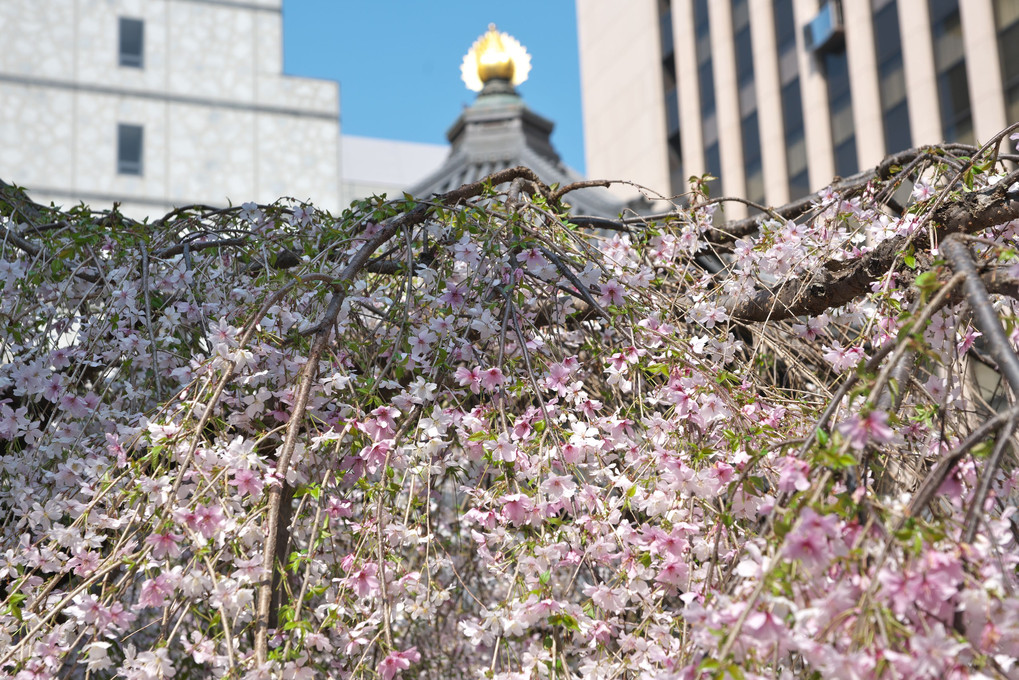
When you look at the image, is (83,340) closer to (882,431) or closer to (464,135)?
(882,431)

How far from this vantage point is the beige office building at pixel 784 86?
53.2 ft

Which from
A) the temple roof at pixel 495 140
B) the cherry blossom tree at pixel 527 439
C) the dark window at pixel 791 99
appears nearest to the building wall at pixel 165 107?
the temple roof at pixel 495 140

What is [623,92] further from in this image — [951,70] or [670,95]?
[951,70]

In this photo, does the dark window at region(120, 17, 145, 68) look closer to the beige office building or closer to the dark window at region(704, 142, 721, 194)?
the beige office building

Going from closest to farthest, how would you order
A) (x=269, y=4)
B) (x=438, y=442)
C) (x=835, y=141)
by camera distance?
1. (x=438, y=442)
2. (x=835, y=141)
3. (x=269, y=4)

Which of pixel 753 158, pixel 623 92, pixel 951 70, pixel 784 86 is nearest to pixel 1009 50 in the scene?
pixel 951 70

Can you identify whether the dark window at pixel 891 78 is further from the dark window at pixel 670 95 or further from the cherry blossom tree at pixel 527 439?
the cherry blossom tree at pixel 527 439

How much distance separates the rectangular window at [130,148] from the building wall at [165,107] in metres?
0.14

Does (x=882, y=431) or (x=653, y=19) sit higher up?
(x=653, y=19)

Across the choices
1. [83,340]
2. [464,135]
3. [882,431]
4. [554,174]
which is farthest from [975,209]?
[464,135]

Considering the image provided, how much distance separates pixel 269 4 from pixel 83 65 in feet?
13.1

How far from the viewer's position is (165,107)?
69.5 feet

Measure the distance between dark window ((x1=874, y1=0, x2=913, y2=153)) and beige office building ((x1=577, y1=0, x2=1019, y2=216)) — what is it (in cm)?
3

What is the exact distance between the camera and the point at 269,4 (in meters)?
22.1
